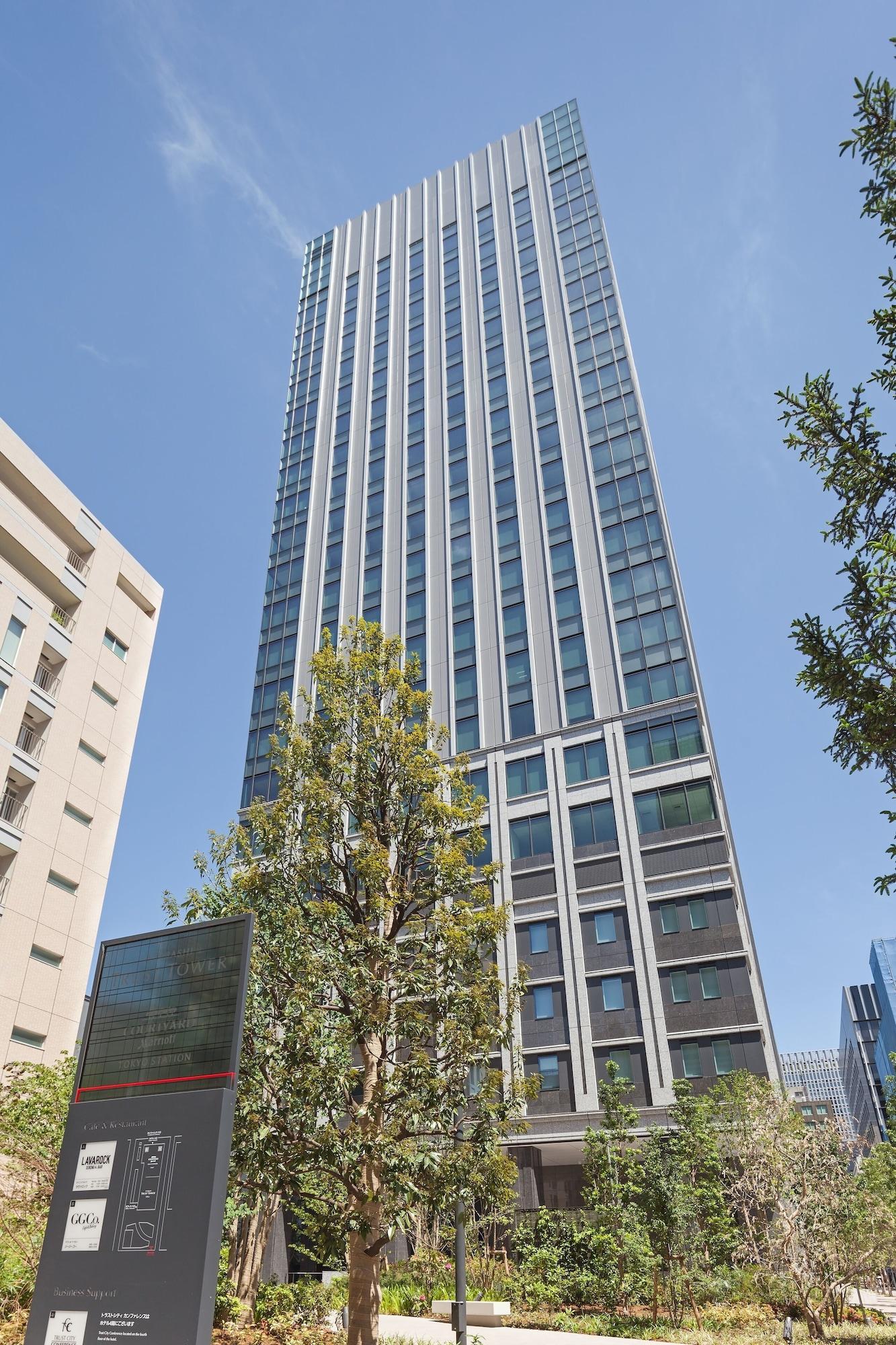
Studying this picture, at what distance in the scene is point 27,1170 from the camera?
1828 cm

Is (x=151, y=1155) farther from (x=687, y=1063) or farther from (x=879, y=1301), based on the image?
(x=879, y=1301)

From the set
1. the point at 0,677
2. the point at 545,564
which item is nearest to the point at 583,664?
the point at 545,564

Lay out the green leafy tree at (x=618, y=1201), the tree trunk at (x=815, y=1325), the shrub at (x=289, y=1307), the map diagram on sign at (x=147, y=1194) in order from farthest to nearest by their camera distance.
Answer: the green leafy tree at (x=618, y=1201)
the tree trunk at (x=815, y=1325)
the shrub at (x=289, y=1307)
the map diagram on sign at (x=147, y=1194)

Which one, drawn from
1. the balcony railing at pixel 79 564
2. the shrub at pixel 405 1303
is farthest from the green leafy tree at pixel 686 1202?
the balcony railing at pixel 79 564

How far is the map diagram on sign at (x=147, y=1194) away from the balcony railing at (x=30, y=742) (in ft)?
85.7

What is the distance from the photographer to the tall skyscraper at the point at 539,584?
3503 cm

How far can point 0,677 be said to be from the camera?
29594mm

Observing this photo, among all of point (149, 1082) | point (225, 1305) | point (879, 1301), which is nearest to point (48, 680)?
point (225, 1305)

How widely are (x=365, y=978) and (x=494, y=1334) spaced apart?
46.0 feet

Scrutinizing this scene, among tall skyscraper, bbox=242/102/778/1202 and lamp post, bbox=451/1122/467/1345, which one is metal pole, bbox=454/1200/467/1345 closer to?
lamp post, bbox=451/1122/467/1345

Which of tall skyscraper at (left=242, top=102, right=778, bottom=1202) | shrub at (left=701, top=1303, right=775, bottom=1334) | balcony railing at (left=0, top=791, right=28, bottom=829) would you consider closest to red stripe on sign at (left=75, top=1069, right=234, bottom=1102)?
shrub at (left=701, top=1303, right=775, bottom=1334)

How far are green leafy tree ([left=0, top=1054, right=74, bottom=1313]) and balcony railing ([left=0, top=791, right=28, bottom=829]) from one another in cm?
1077

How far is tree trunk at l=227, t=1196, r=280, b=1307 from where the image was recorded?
18.8 meters

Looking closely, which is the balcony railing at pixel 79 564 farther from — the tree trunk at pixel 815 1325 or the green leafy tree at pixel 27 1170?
the tree trunk at pixel 815 1325
